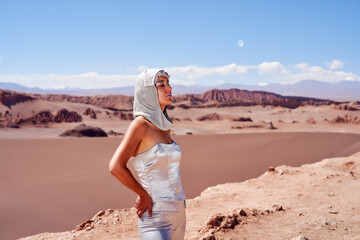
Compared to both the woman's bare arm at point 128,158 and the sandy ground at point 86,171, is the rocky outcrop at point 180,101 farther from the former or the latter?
the woman's bare arm at point 128,158

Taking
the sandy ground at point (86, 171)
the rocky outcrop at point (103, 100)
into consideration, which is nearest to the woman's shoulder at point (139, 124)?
the sandy ground at point (86, 171)

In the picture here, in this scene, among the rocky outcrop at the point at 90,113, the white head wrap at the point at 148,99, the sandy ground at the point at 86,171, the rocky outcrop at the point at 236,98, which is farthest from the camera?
the rocky outcrop at the point at 236,98

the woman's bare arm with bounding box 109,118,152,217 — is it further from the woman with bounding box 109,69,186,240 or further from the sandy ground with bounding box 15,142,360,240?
the sandy ground with bounding box 15,142,360,240

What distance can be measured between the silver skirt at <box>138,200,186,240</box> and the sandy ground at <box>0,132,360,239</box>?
357 cm

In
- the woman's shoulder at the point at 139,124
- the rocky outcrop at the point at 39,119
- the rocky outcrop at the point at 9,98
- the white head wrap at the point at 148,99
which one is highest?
the white head wrap at the point at 148,99

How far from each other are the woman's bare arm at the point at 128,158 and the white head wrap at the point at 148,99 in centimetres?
10

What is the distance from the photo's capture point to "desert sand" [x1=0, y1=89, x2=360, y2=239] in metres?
3.68

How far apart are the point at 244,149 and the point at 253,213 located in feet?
26.2

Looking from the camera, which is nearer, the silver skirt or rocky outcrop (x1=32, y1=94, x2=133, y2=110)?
the silver skirt

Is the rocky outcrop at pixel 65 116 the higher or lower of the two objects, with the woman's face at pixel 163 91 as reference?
lower

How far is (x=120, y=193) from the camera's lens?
21.1 ft

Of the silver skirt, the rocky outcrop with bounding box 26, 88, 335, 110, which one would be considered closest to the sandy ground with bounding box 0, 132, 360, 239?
the silver skirt

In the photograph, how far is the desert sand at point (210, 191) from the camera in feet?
12.1

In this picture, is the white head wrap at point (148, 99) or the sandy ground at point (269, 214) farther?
the sandy ground at point (269, 214)
